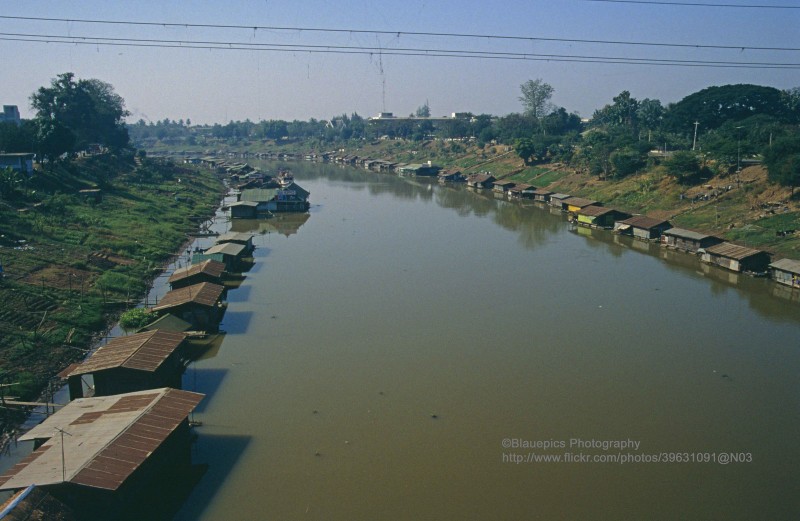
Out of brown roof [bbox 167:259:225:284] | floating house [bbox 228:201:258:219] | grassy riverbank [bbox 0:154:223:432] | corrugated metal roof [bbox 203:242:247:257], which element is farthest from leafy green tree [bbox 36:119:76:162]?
brown roof [bbox 167:259:225:284]

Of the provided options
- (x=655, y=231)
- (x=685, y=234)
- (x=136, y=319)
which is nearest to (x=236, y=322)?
(x=136, y=319)

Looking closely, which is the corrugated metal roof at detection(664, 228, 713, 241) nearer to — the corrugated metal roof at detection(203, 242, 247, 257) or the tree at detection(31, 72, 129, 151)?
the corrugated metal roof at detection(203, 242, 247, 257)

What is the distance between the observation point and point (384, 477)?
1108 centimetres

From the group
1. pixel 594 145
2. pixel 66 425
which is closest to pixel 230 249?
pixel 66 425

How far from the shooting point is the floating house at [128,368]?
12680 mm

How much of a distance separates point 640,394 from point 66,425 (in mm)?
11995

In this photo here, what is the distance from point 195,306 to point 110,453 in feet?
26.4

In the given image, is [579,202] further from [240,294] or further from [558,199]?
[240,294]

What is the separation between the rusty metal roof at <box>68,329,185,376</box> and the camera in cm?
1273

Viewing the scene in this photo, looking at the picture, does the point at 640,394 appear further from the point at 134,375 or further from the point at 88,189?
the point at 88,189

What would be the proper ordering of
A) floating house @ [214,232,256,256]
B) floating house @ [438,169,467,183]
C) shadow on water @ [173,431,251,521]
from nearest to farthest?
shadow on water @ [173,431,251,521] → floating house @ [214,232,256,256] → floating house @ [438,169,467,183]

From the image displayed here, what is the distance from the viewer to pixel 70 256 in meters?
22.2

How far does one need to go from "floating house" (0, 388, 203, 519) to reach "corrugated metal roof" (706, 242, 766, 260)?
22.2 m

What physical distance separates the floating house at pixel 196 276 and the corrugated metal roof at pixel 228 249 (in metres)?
2.91
